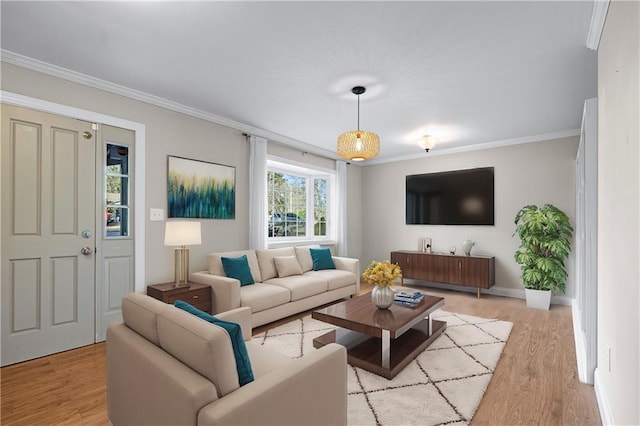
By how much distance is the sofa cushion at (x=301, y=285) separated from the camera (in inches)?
153

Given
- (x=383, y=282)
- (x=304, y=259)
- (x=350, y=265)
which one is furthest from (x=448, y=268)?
(x=383, y=282)

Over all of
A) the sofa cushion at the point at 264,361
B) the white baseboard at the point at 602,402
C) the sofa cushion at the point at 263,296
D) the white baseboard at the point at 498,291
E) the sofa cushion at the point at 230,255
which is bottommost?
the white baseboard at the point at 498,291

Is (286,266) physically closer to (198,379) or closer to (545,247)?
(198,379)

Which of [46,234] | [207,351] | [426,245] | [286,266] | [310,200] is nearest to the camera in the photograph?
[207,351]

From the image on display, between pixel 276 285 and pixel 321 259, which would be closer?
pixel 276 285

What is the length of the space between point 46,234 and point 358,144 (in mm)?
2974

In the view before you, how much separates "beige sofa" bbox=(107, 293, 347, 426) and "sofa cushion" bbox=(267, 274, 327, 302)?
2.07m

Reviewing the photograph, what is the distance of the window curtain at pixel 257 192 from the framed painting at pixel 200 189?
0.27 meters

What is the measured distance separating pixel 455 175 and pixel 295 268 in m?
3.28

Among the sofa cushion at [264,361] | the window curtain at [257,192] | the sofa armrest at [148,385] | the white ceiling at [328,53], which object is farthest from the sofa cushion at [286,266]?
the sofa armrest at [148,385]

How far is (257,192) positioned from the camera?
4566mm

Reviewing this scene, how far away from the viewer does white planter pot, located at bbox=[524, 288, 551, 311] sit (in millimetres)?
4406

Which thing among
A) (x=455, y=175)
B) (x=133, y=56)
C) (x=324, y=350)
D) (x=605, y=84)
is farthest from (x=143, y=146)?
(x=455, y=175)

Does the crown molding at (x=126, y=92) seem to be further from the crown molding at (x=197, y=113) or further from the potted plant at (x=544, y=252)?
the potted plant at (x=544, y=252)
